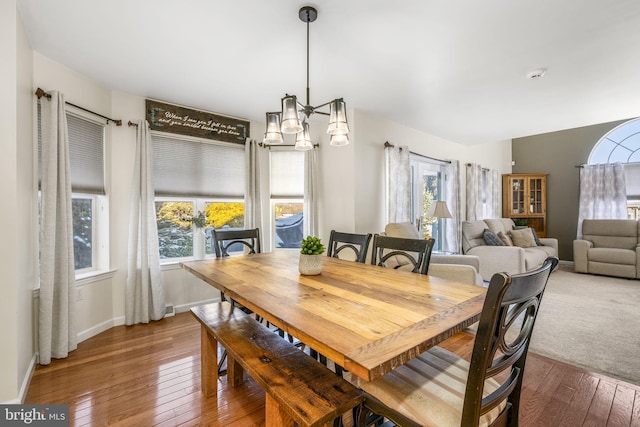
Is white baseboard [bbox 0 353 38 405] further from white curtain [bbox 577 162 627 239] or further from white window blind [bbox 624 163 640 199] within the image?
white window blind [bbox 624 163 640 199]

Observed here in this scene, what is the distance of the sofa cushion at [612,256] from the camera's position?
483 cm

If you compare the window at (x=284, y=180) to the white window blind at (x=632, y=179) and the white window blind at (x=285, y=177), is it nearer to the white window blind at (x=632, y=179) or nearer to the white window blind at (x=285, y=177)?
the white window blind at (x=285, y=177)

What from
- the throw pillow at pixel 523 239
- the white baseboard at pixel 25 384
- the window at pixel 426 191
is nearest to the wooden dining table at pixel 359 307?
the white baseboard at pixel 25 384

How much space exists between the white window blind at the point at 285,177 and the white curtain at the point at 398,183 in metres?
1.25

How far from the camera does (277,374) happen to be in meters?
1.29

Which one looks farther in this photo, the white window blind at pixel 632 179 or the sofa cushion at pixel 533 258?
the white window blind at pixel 632 179

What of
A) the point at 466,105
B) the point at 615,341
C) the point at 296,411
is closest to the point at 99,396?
the point at 296,411

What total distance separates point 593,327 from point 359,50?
11.6ft

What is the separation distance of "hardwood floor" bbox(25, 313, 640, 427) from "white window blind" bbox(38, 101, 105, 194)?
1.50m

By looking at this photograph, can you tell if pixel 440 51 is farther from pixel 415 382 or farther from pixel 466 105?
pixel 415 382

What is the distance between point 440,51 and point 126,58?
8.54 ft

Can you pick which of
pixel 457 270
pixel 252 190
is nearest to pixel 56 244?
pixel 252 190

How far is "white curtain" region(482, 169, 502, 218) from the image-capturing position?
6215mm

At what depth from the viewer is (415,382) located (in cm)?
118
